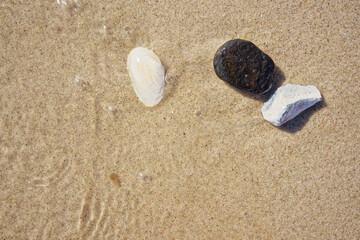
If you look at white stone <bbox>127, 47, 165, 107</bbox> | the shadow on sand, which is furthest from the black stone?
white stone <bbox>127, 47, 165, 107</bbox>

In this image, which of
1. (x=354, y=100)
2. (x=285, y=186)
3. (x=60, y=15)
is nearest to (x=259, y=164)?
(x=285, y=186)

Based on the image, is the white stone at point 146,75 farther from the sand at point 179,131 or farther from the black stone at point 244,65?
the black stone at point 244,65

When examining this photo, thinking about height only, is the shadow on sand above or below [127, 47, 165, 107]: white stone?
below

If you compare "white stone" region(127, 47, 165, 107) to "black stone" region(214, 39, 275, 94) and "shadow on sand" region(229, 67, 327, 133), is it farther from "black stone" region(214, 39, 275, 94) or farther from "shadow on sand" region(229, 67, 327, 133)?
"shadow on sand" region(229, 67, 327, 133)

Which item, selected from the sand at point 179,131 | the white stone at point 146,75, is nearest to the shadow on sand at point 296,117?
the sand at point 179,131

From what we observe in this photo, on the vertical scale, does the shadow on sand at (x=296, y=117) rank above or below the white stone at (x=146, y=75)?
below
